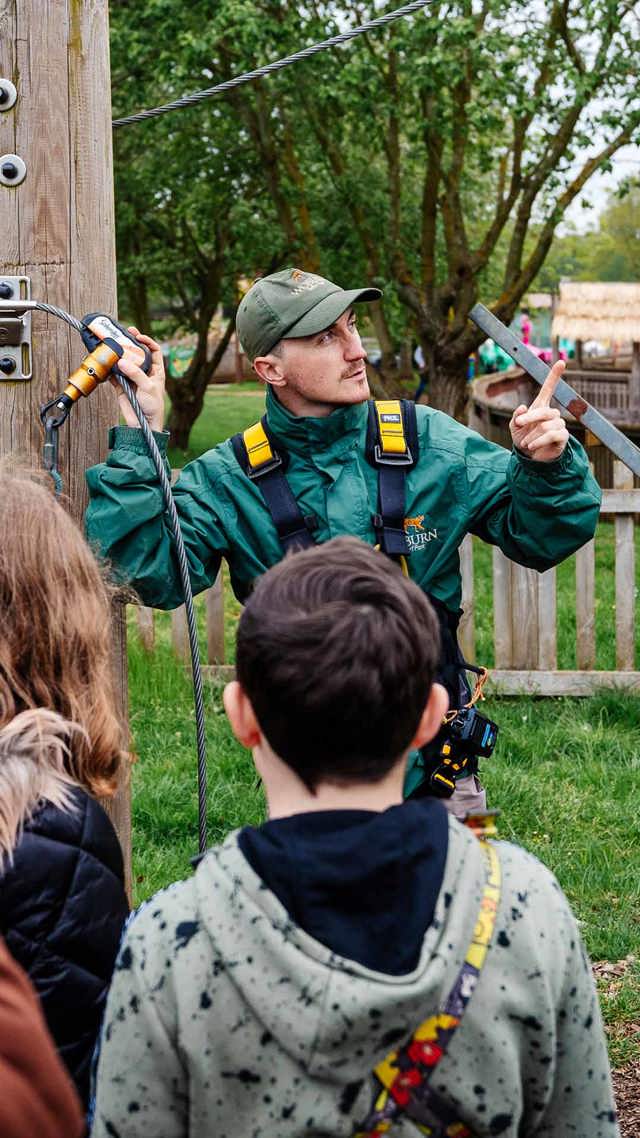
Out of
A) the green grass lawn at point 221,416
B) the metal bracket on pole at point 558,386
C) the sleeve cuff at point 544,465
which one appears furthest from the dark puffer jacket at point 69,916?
the green grass lawn at point 221,416

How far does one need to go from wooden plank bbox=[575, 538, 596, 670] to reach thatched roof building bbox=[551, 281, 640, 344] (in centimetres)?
1801

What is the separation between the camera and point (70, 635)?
2035 mm

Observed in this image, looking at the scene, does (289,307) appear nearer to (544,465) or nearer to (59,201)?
(59,201)

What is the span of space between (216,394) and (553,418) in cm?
4159

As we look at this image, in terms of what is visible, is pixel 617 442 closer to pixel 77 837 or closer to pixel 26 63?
pixel 26 63

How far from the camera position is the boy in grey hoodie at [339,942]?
1372 mm

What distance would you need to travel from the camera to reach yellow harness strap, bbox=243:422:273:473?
9.75 feet

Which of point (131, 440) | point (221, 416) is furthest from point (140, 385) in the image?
point (221, 416)

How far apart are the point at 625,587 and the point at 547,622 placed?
0.44 meters

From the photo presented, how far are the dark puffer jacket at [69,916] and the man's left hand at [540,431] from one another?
1.35m

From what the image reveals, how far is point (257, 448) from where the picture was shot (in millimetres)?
2984

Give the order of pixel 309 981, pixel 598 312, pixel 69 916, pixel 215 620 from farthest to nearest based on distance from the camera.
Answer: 1. pixel 598 312
2. pixel 215 620
3. pixel 69 916
4. pixel 309 981

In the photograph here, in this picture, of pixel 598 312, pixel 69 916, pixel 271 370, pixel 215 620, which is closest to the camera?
pixel 69 916

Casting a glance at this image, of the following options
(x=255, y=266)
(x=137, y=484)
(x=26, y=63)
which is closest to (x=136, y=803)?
(x=137, y=484)
